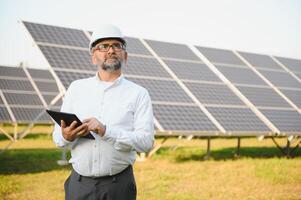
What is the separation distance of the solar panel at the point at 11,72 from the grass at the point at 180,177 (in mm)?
6727

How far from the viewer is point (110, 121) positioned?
3174 mm

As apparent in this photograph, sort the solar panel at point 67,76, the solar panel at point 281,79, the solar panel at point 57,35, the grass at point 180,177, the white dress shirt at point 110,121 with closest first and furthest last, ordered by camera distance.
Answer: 1. the white dress shirt at point 110,121
2. the grass at point 180,177
3. the solar panel at point 67,76
4. the solar panel at point 57,35
5. the solar panel at point 281,79

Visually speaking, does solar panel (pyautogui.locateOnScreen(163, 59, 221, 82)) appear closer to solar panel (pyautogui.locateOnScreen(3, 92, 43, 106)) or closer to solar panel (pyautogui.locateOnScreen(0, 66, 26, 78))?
solar panel (pyautogui.locateOnScreen(3, 92, 43, 106))

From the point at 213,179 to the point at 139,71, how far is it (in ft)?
15.0

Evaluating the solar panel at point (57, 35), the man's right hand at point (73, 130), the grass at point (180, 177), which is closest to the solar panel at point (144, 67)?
the solar panel at point (57, 35)

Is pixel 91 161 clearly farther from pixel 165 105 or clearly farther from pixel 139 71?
pixel 139 71

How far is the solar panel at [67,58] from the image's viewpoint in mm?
10961

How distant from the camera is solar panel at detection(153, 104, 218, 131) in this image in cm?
1063

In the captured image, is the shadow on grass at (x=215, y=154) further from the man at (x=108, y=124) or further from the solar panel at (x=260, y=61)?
the man at (x=108, y=124)

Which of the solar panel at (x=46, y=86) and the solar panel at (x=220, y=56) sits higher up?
the solar panel at (x=220, y=56)

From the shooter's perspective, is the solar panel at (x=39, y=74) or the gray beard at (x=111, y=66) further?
the solar panel at (x=39, y=74)

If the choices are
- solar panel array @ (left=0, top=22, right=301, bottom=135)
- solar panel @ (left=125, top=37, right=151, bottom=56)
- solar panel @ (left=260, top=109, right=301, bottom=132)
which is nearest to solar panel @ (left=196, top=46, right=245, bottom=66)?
solar panel array @ (left=0, top=22, right=301, bottom=135)

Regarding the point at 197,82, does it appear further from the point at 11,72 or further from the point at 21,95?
the point at 11,72

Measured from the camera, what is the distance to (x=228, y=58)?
15922mm
